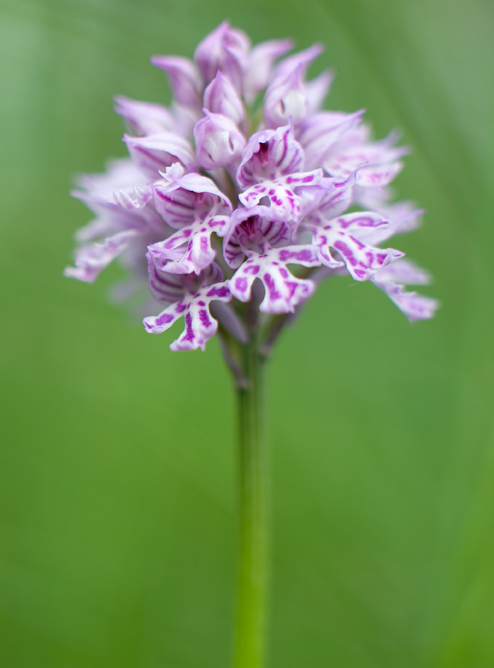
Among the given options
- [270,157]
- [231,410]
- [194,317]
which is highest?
[231,410]

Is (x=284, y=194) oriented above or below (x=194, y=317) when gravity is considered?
above

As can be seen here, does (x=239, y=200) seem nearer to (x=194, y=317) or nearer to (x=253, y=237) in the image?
(x=253, y=237)

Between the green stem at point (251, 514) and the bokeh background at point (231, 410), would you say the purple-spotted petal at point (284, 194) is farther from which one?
the bokeh background at point (231, 410)

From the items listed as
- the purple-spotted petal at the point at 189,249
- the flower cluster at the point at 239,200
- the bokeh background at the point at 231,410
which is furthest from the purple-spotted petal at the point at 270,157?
the bokeh background at the point at 231,410

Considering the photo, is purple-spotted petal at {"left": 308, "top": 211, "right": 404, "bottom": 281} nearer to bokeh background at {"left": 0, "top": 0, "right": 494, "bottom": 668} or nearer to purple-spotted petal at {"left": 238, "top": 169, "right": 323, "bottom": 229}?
purple-spotted petal at {"left": 238, "top": 169, "right": 323, "bottom": 229}

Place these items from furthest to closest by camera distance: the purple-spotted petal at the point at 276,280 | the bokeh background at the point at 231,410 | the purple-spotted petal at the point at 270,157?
the bokeh background at the point at 231,410 < the purple-spotted petal at the point at 270,157 < the purple-spotted petal at the point at 276,280

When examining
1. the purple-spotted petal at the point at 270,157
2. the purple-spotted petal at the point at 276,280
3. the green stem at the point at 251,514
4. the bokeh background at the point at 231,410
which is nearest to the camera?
the purple-spotted petal at the point at 276,280

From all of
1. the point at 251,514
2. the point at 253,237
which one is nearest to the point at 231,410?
the point at 251,514
